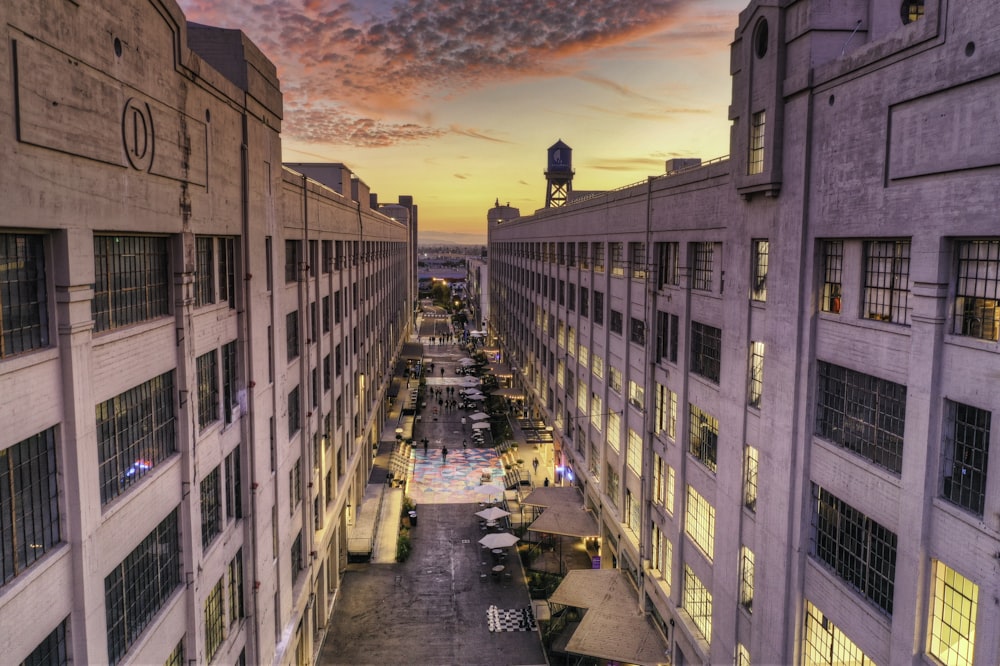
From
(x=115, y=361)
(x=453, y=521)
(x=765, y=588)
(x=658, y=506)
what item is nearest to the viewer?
(x=115, y=361)

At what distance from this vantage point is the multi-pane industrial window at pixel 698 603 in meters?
23.1

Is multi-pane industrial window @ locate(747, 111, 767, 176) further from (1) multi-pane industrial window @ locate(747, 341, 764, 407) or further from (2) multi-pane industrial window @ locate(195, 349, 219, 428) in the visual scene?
(2) multi-pane industrial window @ locate(195, 349, 219, 428)

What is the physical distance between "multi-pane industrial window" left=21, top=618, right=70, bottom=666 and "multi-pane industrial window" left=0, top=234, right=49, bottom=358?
14.6 feet

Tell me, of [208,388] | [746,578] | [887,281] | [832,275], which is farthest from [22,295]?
[746,578]

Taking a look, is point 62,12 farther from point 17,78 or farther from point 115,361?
point 115,361

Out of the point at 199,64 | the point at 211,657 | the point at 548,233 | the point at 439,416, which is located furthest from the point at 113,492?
the point at 439,416

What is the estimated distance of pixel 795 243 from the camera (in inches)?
670

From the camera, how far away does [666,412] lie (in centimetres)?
2750

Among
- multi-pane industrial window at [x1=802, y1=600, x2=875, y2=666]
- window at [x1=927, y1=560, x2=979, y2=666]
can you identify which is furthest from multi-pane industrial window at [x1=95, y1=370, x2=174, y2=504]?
multi-pane industrial window at [x1=802, y1=600, x2=875, y2=666]

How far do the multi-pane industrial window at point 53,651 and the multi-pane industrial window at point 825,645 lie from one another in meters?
15.9

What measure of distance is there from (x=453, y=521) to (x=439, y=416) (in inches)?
1062

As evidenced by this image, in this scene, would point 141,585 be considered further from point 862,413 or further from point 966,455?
point 966,455

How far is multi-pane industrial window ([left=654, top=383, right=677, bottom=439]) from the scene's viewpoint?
87.5 feet

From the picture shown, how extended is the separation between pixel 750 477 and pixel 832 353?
18.5 ft
